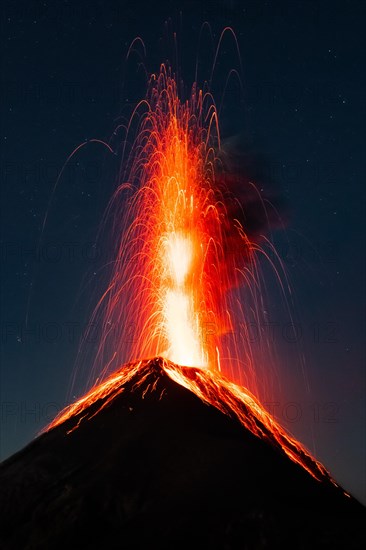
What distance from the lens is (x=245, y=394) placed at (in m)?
42.6

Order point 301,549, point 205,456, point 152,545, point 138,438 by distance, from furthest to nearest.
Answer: point 138,438 < point 205,456 < point 152,545 < point 301,549

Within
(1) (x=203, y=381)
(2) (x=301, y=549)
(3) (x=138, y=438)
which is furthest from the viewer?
(1) (x=203, y=381)

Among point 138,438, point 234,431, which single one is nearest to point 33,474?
point 138,438

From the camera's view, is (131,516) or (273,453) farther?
(273,453)

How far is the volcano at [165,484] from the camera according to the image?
23.0 metres

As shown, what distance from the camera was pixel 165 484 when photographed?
87.9 feet

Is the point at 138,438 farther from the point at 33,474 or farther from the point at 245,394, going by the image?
the point at 245,394

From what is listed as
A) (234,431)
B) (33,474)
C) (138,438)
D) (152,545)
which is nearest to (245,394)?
(234,431)

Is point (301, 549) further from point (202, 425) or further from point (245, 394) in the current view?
point (245, 394)

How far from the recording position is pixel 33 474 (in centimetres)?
2973

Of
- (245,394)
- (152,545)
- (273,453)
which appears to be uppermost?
(245,394)

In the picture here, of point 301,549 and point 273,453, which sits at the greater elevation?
point 273,453

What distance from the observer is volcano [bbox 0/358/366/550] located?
23000mm

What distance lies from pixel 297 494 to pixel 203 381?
1295 cm
